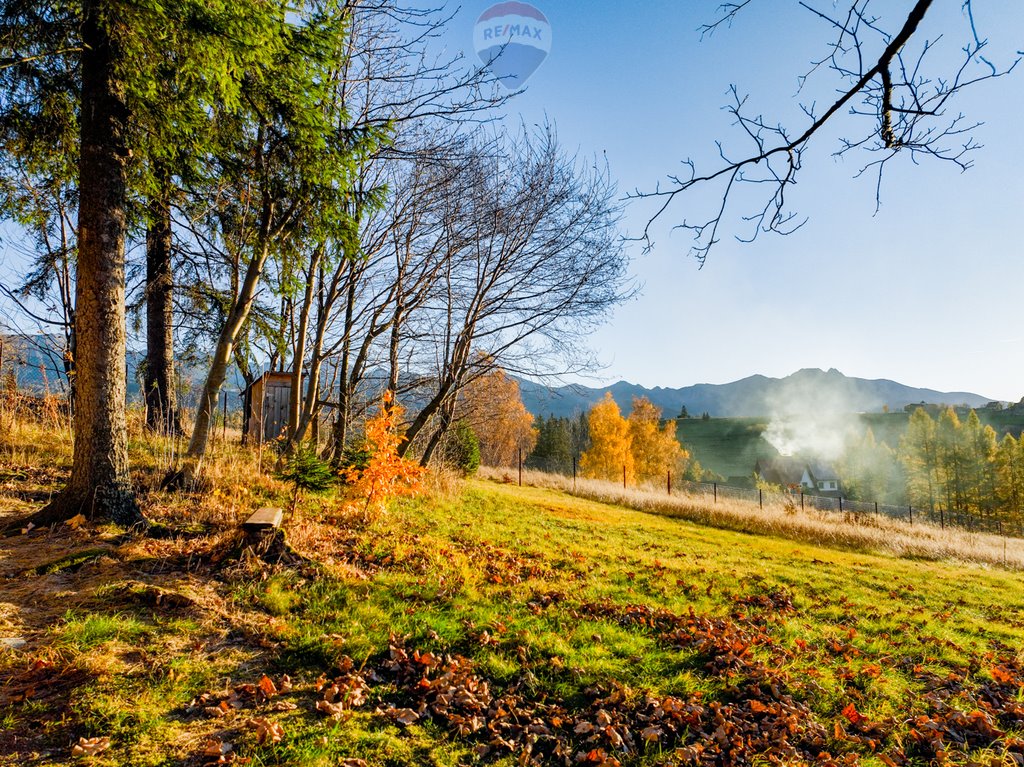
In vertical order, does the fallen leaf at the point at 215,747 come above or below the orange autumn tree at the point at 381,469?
below

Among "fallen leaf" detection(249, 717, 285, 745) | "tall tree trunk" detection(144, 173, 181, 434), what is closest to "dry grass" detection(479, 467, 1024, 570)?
"tall tree trunk" detection(144, 173, 181, 434)

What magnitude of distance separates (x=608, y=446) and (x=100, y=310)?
40.9 metres

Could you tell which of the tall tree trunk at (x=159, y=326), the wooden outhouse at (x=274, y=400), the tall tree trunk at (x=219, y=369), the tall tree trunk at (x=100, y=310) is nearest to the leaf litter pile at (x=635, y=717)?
the tall tree trunk at (x=100, y=310)

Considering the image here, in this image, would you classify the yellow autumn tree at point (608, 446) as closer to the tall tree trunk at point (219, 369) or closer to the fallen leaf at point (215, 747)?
the tall tree trunk at point (219, 369)

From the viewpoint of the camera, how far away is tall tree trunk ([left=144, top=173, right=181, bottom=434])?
31.2ft

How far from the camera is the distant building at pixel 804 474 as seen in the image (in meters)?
72.6

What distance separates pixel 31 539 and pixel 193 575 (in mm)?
1707

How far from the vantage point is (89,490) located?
490 centimetres

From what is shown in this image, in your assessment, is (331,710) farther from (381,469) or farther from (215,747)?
(381,469)

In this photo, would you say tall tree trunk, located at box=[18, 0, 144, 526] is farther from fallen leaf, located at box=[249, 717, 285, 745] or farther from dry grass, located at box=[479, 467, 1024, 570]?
dry grass, located at box=[479, 467, 1024, 570]

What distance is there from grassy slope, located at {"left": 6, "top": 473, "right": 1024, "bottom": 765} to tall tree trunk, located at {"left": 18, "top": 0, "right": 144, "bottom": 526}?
1161 mm

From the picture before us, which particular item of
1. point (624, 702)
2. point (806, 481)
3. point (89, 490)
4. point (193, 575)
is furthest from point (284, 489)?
point (806, 481)

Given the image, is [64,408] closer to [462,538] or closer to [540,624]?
[462,538]

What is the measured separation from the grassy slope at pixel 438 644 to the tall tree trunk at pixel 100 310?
3.81 feet
